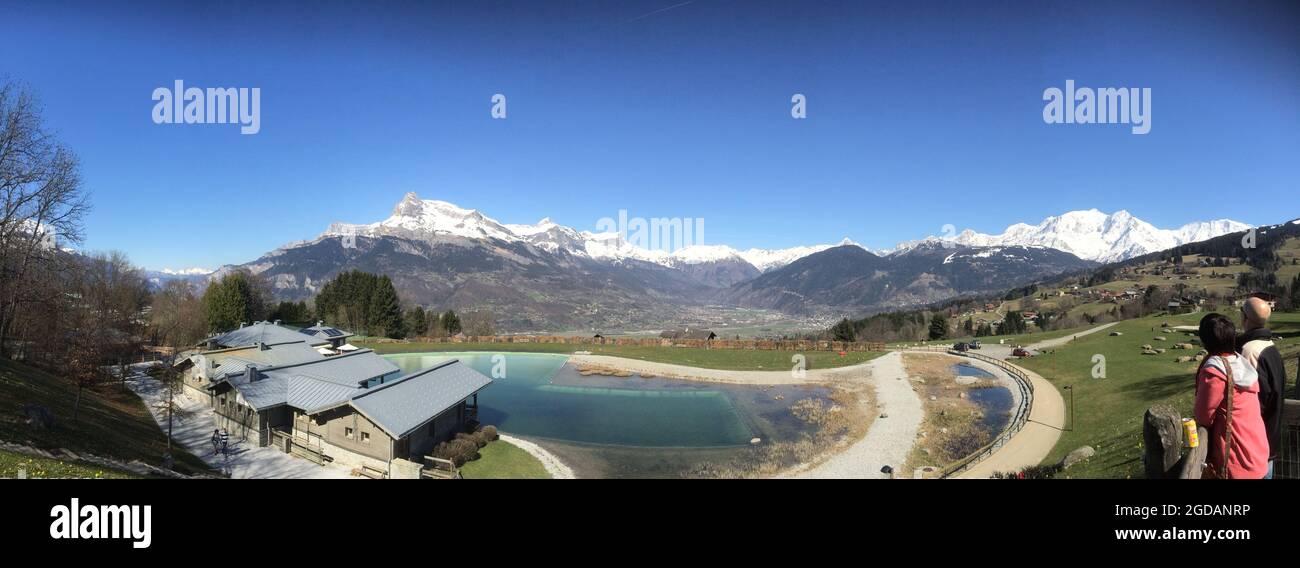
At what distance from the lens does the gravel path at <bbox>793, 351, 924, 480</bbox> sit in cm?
1311

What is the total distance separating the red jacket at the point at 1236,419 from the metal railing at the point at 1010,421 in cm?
995

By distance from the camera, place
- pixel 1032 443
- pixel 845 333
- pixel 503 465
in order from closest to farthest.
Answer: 1. pixel 1032 443
2. pixel 503 465
3. pixel 845 333

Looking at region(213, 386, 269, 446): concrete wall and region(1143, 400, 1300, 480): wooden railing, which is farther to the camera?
region(213, 386, 269, 446): concrete wall

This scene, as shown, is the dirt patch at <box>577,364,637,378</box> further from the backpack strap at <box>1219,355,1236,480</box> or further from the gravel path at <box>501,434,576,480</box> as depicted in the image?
the backpack strap at <box>1219,355,1236,480</box>

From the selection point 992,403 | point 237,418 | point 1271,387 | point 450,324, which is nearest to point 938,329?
point 992,403

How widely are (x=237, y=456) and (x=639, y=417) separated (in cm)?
1466

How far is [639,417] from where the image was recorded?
69.1ft

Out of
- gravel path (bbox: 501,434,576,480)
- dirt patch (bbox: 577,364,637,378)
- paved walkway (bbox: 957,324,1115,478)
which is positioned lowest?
dirt patch (bbox: 577,364,637,378)

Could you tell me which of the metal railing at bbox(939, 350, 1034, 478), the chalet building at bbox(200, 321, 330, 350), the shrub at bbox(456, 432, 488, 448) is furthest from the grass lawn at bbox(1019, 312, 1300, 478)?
the chalet building at bbox(200, 321, 330, 350)

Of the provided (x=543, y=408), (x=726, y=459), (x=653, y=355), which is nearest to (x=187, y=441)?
(x=543, y=408)

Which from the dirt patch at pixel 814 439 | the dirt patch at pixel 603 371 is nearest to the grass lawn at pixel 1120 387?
the dirt patch at pixel 814 439

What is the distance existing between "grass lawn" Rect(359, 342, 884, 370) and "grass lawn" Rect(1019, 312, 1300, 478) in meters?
13.1

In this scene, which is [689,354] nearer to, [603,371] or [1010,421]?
[603,371]
